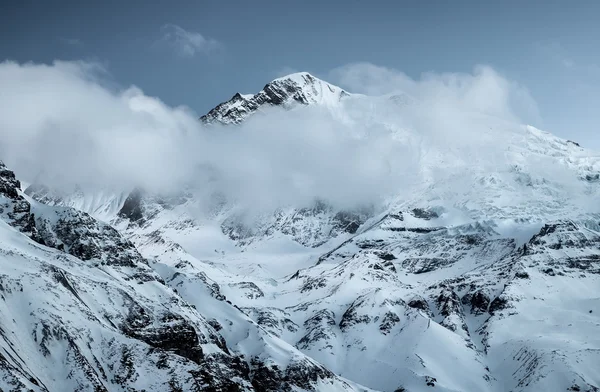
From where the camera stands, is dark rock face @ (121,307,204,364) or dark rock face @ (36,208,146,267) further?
dark rock face @ (36,208,146,267)

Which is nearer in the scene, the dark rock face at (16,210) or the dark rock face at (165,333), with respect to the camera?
the dark rock face at (165,333)

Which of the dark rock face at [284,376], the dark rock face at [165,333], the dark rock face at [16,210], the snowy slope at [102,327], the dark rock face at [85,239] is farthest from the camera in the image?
the dark rock face at [85,239]

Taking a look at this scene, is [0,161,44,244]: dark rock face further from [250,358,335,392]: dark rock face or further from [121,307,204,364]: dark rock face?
[250,358,335,392]: dark rock face

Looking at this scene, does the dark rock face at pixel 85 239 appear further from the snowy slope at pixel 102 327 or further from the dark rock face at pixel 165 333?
the dark rock face at pixel 165 333

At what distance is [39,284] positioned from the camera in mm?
121750

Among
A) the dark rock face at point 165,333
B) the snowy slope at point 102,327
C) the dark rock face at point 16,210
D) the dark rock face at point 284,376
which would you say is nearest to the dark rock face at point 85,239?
the snowy slope at point 102,327

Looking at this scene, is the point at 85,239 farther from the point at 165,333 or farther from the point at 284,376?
the point at 284,376

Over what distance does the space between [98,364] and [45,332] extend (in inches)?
429

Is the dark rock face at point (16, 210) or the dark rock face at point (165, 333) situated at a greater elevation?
the dark rock face at point (16, 210)

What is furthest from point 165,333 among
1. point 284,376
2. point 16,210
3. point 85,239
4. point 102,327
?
point 16,210

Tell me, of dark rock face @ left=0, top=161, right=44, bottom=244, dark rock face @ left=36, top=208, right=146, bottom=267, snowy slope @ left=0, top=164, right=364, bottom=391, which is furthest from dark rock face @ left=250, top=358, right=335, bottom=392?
dark rock face @ left=0, top=161, right=44, bottom=244

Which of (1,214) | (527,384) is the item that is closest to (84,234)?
(1,214)

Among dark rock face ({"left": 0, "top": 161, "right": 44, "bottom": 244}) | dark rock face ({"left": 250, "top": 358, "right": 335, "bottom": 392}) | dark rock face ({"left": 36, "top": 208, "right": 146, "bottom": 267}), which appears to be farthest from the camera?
dark rock face ({"left": 36, "top": 208, "right": 146, "bottom": 267})

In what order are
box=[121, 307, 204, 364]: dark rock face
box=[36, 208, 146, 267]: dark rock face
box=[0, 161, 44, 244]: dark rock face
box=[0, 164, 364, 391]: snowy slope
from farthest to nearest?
box=[36, 208, 146, 267]: dark rock face → box=[0, 161, 44, 244]: dark rock face → box=[121, 307, 204, 364]: dark rock face → box=[0, 164, 364, 391]: snowy slope
